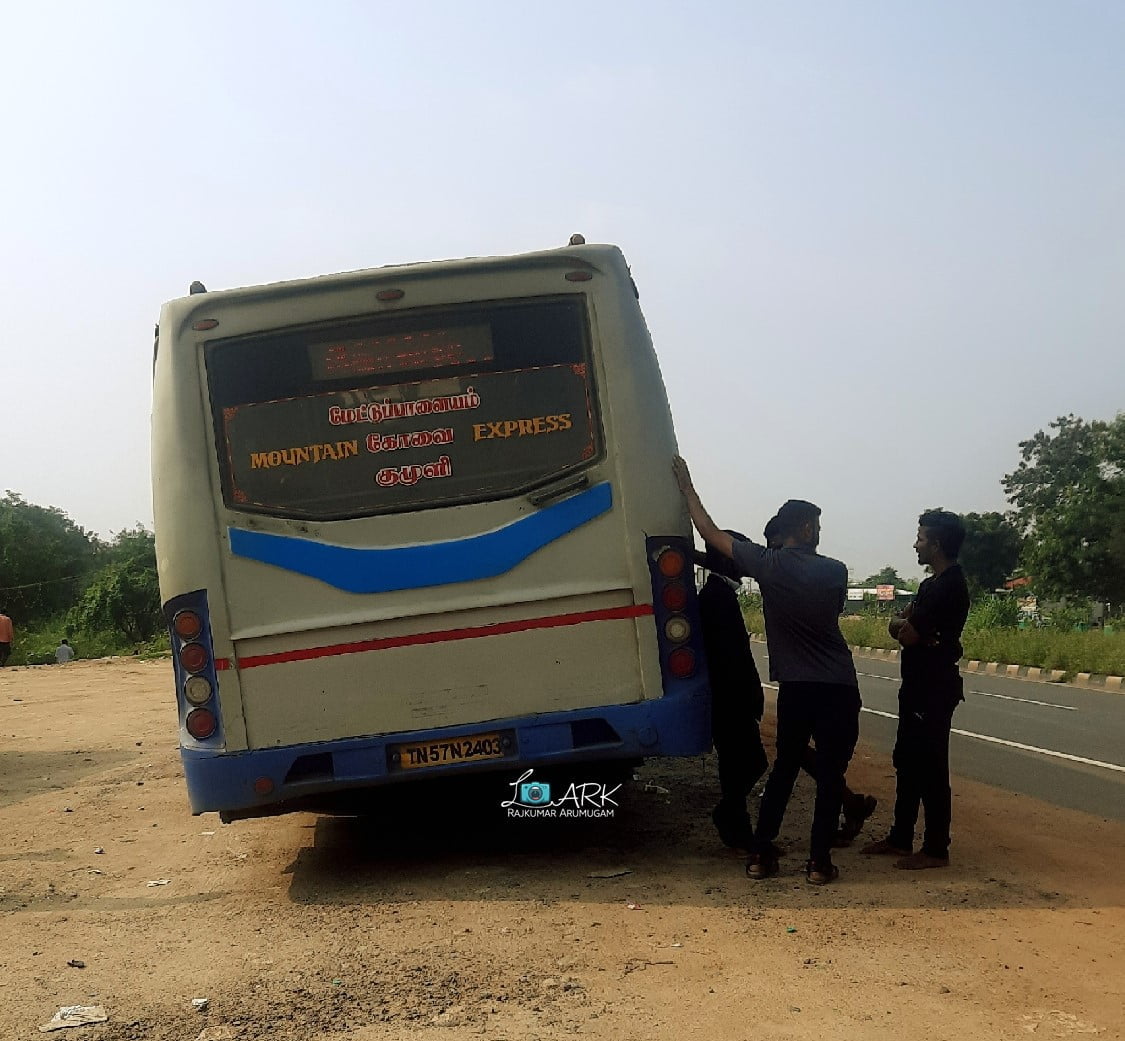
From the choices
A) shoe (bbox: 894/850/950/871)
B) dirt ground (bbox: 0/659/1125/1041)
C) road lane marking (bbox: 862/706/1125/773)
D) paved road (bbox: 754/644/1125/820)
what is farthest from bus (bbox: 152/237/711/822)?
road lane marking (bbox: 862/706/1125/773)

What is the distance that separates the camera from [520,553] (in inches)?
249

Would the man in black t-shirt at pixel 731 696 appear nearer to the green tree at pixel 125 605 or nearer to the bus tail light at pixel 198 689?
the bus tail light at pixel 198 689

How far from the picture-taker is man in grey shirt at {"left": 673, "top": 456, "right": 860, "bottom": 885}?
6145 mm

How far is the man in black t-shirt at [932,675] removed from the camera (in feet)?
20.9

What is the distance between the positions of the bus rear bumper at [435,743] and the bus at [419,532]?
0.4 inches

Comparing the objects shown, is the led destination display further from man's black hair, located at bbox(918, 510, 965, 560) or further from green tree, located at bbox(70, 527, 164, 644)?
green tree, located at bbox(70, 527, 164, 644)

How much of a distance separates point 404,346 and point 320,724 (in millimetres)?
1935

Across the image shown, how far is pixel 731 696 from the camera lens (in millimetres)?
6754

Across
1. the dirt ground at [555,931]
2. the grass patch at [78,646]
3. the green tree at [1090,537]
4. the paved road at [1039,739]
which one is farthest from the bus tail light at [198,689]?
the green tree at [1090,537]

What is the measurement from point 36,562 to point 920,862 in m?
75.8

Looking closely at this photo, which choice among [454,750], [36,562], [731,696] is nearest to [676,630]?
[731,696]

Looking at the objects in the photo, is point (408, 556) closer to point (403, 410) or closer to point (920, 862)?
point (403, 410)

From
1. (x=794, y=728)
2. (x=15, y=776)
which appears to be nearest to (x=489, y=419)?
(x=794, y=728)

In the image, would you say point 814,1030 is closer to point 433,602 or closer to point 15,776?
point 433,602
